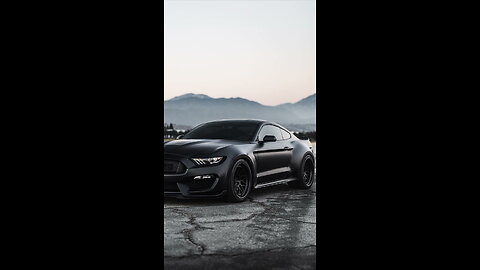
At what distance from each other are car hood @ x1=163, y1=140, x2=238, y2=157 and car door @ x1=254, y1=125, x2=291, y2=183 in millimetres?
547

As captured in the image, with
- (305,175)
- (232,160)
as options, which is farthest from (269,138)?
(305,175)

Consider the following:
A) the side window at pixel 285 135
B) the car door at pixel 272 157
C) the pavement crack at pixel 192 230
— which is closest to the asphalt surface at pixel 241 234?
the pavement crack at pixel 192 230

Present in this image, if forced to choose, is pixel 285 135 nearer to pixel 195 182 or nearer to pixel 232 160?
pixel 232 160

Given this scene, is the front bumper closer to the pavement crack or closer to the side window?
the pavement crack

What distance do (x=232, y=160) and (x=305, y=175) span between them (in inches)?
92.2

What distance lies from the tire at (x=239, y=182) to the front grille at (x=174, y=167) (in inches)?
26.9

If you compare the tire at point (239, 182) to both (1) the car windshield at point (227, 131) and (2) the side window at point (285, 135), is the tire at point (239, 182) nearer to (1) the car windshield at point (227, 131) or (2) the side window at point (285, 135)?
(1) the car windshield at point (227, 131)

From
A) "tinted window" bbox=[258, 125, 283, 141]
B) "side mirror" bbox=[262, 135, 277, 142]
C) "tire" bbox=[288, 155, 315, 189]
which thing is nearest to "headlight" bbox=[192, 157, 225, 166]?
"side mirror" bbox=[262, 135, 277, 142]

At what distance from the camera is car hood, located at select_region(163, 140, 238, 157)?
7.20 meters

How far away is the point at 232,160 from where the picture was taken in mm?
7230

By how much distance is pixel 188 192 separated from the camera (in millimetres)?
7070

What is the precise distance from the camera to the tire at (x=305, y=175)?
8.93 m
